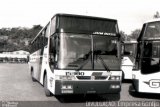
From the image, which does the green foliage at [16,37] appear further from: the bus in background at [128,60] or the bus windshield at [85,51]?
the bus windshield at [85,51]

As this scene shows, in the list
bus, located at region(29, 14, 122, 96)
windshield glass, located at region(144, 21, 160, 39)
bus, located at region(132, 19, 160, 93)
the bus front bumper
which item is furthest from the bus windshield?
windshield glass, located at region(144, 21, 160, 39)

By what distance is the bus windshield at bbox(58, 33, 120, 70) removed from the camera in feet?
29.9

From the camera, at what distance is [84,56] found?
30.4 feet

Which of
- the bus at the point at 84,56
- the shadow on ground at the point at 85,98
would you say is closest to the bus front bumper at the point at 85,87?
the bus at the point at 84,56

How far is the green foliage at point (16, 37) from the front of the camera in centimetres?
11871

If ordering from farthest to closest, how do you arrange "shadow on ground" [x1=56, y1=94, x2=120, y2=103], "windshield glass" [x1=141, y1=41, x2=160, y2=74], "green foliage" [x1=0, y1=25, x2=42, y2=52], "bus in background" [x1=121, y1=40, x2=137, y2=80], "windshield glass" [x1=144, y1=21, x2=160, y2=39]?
"green foliage" [x1=0, y1=25, x2=42, y2=52] → "bus in background" [x1=121, y1=40, x2=137, y2=80] → "windshield glass" [x1=144, y1=21, x2=160, y2=39] → "windshield glass" [x1=141, y1=41, x2=160, y2=74] → "shadow on ground" [x1=56, y1=94, x2=120, y2=103]

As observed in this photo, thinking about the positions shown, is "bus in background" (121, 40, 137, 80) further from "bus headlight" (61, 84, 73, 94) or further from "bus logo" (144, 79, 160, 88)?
"bus headlight" (61, 84, 73, 94)

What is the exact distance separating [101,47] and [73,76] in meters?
1.37

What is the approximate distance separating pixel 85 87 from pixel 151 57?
3.05m

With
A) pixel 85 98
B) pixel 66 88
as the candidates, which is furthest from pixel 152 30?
pixel 66 88

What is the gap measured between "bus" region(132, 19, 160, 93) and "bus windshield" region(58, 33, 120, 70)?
160cm

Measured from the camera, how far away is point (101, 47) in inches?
375

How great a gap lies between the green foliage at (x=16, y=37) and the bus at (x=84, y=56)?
354 feet

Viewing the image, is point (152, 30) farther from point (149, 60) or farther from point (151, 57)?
point (149, 60)
